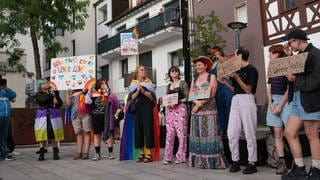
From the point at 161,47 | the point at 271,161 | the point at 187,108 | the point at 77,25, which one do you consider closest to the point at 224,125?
the point at 187,108

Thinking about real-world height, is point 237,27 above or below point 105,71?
below

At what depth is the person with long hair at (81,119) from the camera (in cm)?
909

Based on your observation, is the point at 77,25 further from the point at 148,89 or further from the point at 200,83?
the point at 200,83

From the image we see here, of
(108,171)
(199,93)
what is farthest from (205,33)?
(108,171)

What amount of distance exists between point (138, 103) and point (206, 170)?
223 cm

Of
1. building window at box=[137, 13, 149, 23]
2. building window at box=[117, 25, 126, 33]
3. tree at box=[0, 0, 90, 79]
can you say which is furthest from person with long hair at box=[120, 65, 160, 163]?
building window at box=[117, 25, 126, 33]

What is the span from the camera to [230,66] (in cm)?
632

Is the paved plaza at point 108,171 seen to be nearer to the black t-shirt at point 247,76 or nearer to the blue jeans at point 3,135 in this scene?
the blue jeans at point 3,135

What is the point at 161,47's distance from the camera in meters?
27.7

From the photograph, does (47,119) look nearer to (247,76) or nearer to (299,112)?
(247,76)

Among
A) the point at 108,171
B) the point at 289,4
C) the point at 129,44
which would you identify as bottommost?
the point at 108,171

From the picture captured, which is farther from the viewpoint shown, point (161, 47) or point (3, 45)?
point (161, 47)

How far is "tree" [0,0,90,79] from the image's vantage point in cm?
1586

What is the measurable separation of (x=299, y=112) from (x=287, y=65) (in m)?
0.64
